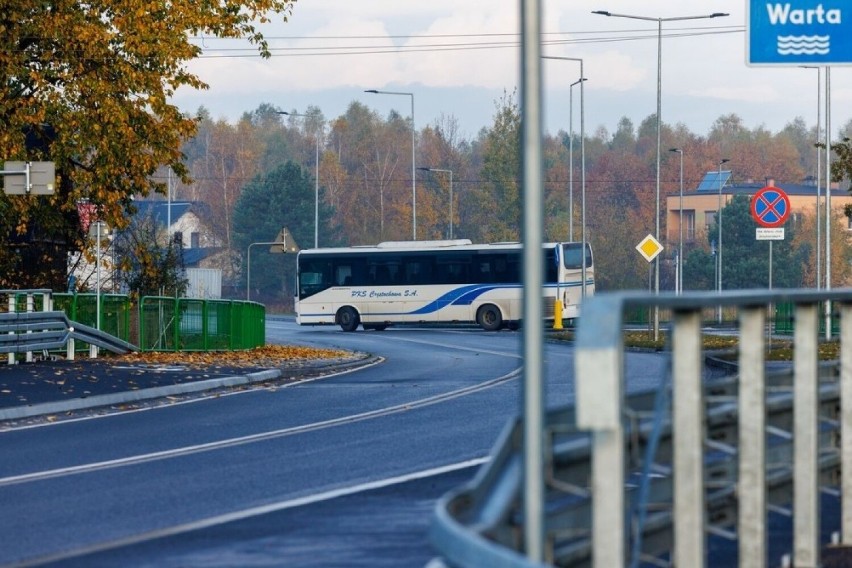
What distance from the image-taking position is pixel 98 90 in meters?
28.7

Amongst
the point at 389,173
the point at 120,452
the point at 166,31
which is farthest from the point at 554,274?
the point at 389,173

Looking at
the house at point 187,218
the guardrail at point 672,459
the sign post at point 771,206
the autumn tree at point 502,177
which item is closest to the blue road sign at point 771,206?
the sign post at point 771,206

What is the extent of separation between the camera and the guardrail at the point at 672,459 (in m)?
5.38

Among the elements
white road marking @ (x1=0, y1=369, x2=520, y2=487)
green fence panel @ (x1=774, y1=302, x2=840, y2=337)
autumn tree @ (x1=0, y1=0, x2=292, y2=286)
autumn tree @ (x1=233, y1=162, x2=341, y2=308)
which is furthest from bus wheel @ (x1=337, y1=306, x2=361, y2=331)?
autumn tree @ (x1=233, y1=162, x2=341, y2=308)

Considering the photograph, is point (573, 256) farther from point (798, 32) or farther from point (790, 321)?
point (790, 321)

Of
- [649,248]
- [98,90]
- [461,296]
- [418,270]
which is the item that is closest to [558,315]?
[461,296]

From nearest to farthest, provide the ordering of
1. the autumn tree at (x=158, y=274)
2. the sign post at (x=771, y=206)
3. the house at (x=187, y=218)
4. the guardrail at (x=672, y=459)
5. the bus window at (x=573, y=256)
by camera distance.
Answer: the guardrail at (x=672, y=459) < the sign post at (x=771, y=206) < the autumn tree at (x=158, y=274) < the bus window at (x=573, y=256) < the house at (x=187, y=218)

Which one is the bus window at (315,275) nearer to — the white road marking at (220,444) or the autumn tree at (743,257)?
the white road marking at (220,444)

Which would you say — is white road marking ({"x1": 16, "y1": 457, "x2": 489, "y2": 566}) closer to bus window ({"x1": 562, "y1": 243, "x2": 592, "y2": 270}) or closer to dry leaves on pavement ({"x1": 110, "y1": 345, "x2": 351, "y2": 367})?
dry leaves on pavement ({"x1": 110, "y1": 345, "x2": 351, "y2": 367})

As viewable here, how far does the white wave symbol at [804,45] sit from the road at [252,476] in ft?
16.5

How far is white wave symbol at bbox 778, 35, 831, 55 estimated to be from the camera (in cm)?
1700

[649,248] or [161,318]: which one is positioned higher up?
[649,248]

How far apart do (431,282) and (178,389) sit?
3412 cm

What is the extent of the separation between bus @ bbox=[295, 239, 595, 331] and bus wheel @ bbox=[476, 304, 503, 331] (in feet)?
0.11
